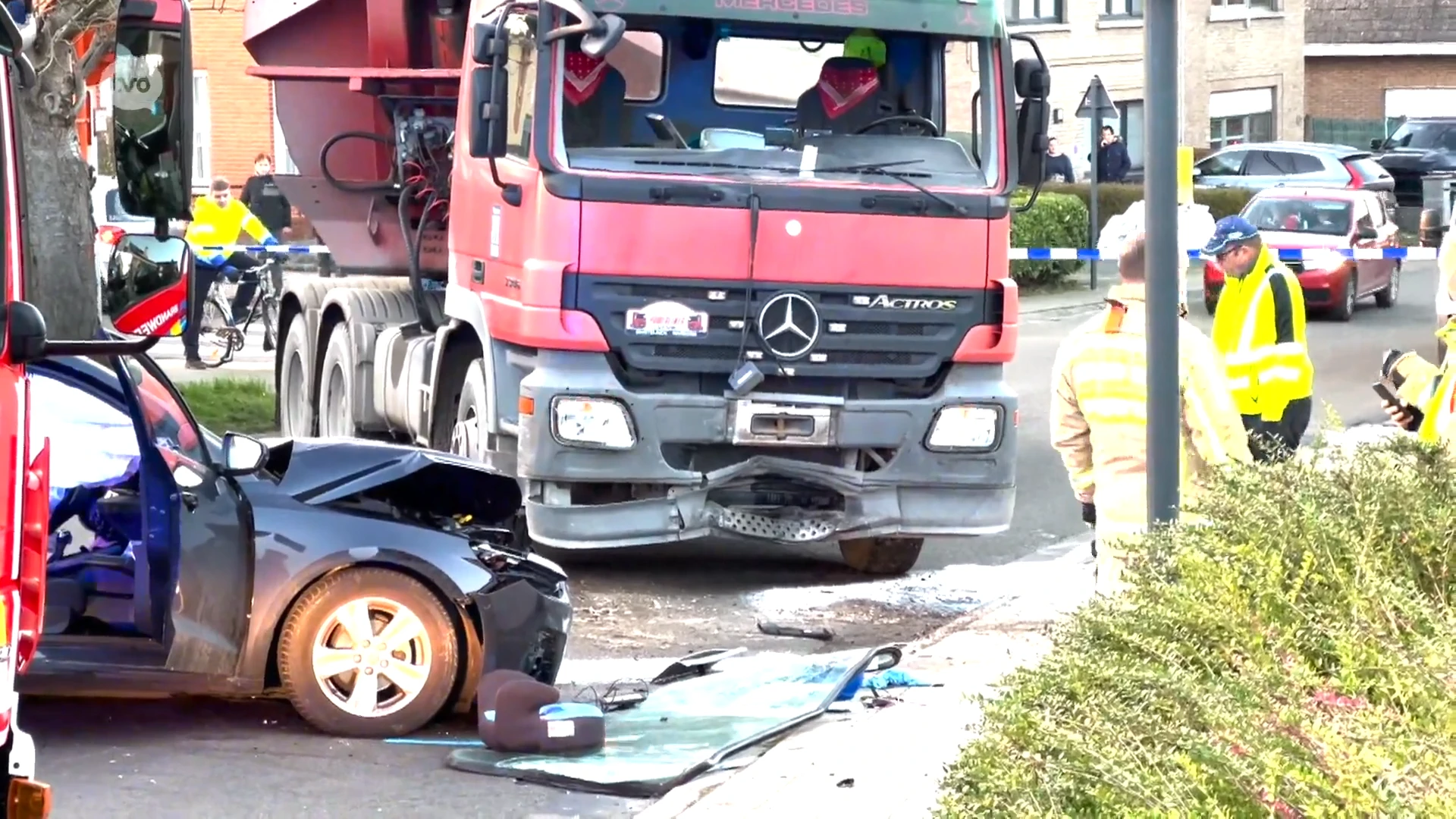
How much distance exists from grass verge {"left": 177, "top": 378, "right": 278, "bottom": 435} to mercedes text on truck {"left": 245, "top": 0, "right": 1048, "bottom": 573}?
5.18m

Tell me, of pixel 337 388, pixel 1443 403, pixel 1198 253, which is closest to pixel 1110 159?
pixel 1198 253

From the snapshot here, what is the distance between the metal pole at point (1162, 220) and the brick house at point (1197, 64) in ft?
103

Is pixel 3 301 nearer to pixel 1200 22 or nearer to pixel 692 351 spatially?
pixel 692 351

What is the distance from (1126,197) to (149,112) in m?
21.2

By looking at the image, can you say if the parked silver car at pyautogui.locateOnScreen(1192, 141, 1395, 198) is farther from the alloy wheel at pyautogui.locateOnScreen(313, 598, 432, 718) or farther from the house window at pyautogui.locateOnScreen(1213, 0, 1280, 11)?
the alloy wheel at pyautogui.locateOnScreen(313, 598, 432, 718)

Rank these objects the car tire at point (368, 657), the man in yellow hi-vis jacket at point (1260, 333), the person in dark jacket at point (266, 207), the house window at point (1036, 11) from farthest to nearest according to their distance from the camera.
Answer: the house window at point (1036, 11)
the person in dark jacket at point (266, 207)
the man in yellow hi-vis jacket at point (1260, 333)
the car tire at point (368, 657)

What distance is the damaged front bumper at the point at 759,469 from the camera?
9.05 metres

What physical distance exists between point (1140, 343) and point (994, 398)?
8.14 feet

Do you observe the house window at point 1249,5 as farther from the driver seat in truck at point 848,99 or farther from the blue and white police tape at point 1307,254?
the driver seat in truck at point 848,99

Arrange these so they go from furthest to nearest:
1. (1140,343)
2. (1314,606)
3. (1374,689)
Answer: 1. (1140,343)
2. (1314,606)
3. (1374,689)

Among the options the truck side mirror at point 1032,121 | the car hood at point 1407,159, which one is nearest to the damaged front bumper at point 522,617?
the truck side mirror at point 1032,121

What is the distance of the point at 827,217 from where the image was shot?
9.09 metres

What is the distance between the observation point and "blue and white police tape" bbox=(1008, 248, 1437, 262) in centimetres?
1834

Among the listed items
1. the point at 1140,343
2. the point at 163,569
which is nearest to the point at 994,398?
the point at 1140,343
